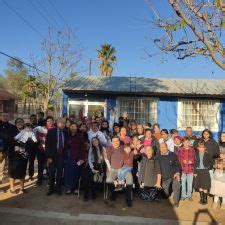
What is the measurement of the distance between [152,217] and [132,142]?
7.41 ft

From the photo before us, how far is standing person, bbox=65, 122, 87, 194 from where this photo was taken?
8070mm

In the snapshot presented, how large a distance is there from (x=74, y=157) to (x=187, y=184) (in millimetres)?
2843

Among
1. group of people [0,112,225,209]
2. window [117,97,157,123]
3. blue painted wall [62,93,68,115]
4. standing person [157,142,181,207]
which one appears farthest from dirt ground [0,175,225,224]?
blue painted wall [62,93,68,115]

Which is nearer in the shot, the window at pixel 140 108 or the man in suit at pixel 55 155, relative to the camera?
the man in suit at pixel 55 155

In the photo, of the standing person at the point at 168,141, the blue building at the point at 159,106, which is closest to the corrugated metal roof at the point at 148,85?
the blue building at the point at 159,106

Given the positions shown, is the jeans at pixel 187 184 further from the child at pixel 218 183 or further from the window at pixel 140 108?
the window at pixel 140 108

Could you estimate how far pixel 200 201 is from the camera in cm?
801

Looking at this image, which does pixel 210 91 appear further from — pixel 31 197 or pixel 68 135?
pixel 31 197

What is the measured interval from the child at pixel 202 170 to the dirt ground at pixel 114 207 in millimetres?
299

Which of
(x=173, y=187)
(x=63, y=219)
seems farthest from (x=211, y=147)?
(x=63, y=219)

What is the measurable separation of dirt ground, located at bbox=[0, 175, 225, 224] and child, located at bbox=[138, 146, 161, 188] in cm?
46

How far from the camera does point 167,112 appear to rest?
16.5 metres

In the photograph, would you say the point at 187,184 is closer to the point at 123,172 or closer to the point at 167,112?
the point at 123,172

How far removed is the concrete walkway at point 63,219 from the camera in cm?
634
